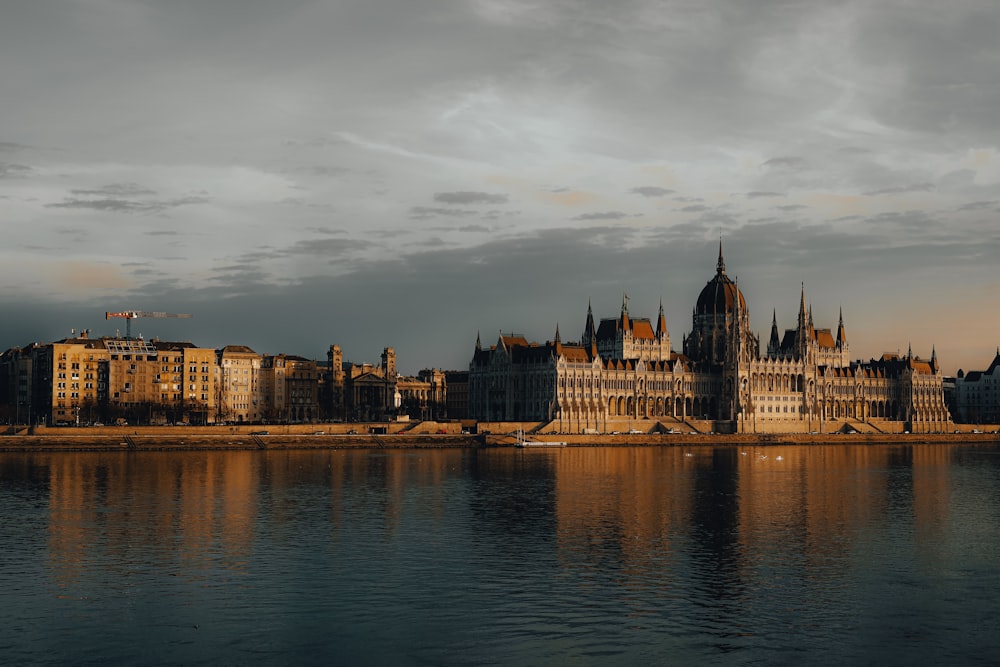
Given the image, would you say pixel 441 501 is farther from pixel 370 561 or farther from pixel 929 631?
pixel 929 631

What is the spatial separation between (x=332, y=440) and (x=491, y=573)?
9551 cm

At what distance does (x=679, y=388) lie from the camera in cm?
19425

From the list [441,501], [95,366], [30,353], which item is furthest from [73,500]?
[30,353]

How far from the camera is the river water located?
1324 inches

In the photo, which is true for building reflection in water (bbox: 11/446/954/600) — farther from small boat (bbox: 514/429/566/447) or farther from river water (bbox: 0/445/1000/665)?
small boat (bbox: 514/429/566/447)

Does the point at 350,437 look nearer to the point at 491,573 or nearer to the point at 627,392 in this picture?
the point at 627,392

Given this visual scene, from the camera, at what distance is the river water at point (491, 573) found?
110 feet

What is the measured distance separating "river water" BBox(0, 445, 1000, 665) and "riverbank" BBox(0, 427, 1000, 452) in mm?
39255

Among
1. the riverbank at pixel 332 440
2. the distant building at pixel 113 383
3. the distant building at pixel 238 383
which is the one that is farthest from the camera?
the distant building at pixel 238 383

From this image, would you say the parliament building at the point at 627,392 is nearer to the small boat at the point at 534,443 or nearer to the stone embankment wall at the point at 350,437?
the stone embankment wall at the point at 350,437

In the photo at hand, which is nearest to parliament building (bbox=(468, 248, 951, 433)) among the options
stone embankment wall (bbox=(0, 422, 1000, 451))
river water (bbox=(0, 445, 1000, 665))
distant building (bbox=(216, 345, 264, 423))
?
stone embankment wall (bbox=(0, 422, 1000, 451))

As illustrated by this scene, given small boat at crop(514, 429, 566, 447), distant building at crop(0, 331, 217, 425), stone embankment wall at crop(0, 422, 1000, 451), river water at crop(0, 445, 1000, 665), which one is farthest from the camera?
distant building at crop(0, 331, 217, 425)

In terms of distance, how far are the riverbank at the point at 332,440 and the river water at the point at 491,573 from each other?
39.3 m

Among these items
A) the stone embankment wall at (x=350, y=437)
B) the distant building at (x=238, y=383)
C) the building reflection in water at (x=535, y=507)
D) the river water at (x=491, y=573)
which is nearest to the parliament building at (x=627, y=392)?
the stone embankment wall at (x=350, y=437)
